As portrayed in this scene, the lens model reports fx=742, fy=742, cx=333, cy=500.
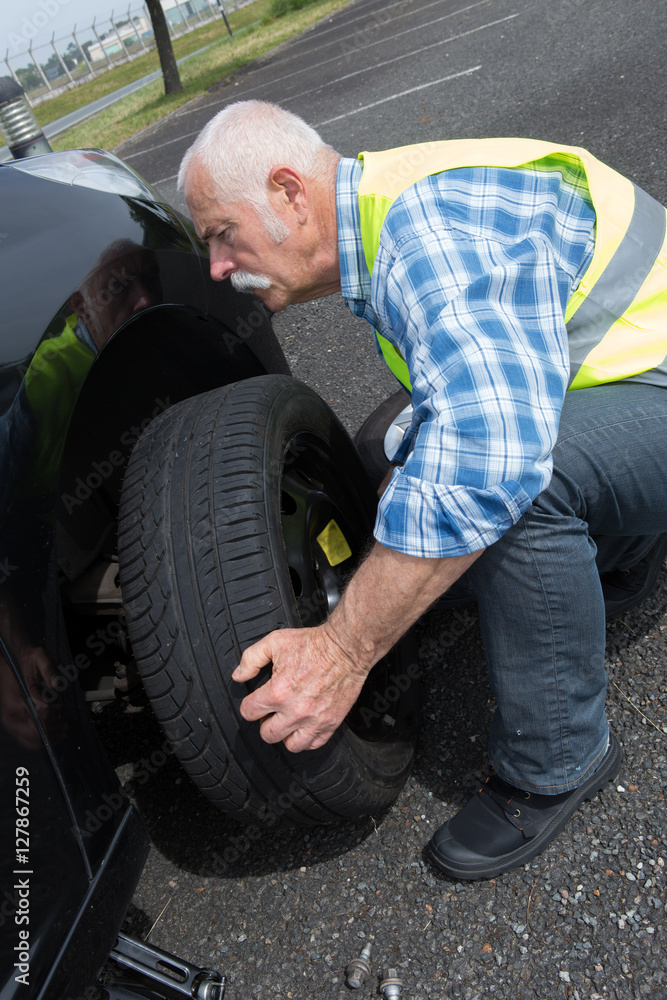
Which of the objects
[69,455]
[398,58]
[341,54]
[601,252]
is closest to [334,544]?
[69,455]

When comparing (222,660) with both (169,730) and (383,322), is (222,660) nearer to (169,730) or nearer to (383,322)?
(169,730)

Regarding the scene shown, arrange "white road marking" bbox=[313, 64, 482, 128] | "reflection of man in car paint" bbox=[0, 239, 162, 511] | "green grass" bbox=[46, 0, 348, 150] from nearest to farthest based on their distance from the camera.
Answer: "reflection of man in car paint" bbox=[0, 239, 162, 511], "white road marking" bbox=[313, 64, 482, 128], "green grass" bbox=[46, 0, 348, 150]

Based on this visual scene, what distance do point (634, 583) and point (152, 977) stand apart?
54.6 inches

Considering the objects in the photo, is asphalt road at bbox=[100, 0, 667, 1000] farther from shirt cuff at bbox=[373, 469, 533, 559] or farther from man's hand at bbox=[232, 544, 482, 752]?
shirt cuff at bbox=[373, 469, 533, 559]

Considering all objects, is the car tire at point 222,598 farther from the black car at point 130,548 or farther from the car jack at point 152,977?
the car jack at point 152,977

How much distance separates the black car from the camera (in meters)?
1.10

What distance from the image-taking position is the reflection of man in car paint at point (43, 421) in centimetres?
107

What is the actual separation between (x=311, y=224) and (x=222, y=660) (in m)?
0.93

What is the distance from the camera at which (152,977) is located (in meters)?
1.30

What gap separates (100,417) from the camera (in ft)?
5.83

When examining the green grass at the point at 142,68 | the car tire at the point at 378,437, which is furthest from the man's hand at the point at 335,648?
the green grass at the point at 142,68

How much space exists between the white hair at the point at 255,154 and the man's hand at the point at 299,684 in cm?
90

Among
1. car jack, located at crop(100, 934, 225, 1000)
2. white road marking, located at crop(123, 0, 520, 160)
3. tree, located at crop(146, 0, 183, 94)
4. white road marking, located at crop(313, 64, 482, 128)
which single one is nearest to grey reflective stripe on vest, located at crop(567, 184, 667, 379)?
car jack, located at crop(100, 934, 225, 1000)

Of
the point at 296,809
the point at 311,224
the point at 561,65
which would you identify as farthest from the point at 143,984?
the point at 561,65
